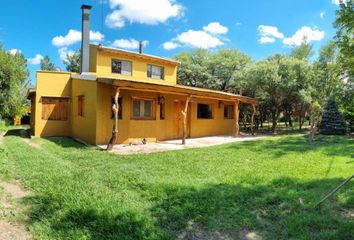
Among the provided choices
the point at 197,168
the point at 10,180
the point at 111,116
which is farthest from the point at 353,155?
the point at 10,180

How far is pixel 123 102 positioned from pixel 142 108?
110cm

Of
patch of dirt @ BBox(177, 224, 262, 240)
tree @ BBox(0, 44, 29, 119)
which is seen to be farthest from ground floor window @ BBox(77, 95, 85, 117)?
patch of dirt @ BBox(177, 224, 262, 240)

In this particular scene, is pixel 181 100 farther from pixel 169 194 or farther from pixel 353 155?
pixel 169 194

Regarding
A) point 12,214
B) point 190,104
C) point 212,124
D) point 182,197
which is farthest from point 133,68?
point 12,214

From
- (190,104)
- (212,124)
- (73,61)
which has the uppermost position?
(73,61)

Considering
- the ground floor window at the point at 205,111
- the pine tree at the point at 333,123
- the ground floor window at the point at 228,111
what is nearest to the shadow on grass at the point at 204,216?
the ground floor window at the point at 205,111

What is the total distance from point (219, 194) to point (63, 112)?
12.6 m

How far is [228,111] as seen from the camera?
18188 millimetres

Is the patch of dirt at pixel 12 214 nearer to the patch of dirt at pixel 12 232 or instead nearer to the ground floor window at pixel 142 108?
the patch of dirt at pixel 12 232

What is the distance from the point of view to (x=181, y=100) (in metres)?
14.2

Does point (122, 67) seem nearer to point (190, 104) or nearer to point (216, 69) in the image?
point (190, 104)

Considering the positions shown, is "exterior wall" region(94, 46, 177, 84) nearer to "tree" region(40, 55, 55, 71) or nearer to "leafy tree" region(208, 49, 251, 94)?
"leafy tree" region(208, 49, 251, 94)

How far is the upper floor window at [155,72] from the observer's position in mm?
16781

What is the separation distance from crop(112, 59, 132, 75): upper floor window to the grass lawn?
8.73 metres
